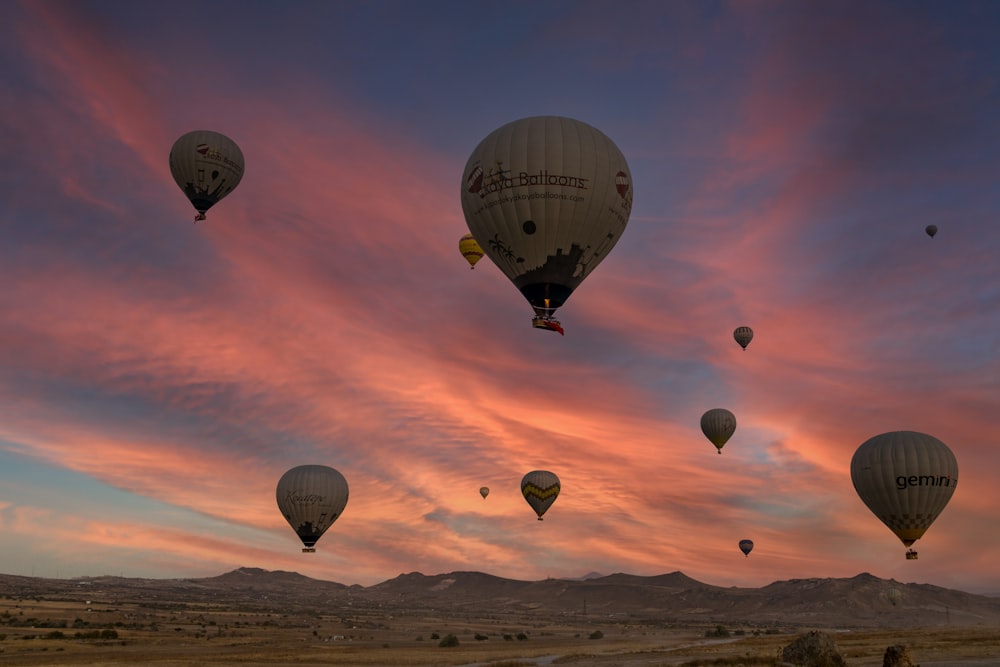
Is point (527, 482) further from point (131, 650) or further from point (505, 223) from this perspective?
point (505, 223)

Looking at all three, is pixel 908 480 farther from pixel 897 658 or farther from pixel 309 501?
pixel 309 501

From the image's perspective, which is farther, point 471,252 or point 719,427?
point 719,427

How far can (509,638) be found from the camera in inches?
4161

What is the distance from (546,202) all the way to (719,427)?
61.1m

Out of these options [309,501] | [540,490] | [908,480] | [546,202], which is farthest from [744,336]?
[546,202]

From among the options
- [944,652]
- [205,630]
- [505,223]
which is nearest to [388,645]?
[205,630]

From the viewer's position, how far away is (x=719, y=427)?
9350cm

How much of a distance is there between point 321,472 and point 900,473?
50.4 meters

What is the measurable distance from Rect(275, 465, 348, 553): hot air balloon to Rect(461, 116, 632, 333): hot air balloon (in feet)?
134

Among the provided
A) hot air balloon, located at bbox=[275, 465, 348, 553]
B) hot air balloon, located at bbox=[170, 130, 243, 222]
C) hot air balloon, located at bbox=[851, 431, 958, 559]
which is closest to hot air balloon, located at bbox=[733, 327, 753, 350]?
hot air balloon, located at bbox=[851, 431, 958, 559]

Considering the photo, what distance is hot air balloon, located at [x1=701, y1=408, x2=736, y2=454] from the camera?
93500 millimetres

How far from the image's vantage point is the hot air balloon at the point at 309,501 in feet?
244

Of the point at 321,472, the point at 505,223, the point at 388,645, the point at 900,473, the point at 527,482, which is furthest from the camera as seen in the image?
the point at 527,482

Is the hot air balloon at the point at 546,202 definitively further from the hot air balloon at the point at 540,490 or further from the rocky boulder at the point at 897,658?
the hot air balloon at the point at 540,490
